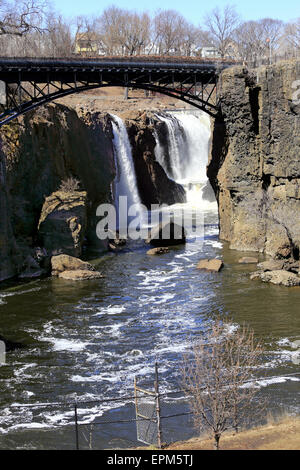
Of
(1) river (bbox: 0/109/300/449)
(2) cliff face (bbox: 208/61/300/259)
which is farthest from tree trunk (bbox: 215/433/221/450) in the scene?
(2) cliff face (bbox: 208/61/300/259)

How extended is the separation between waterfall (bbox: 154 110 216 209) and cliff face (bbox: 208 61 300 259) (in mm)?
17517

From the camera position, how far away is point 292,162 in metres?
41.0

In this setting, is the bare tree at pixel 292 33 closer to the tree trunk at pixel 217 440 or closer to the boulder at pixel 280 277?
the boulder at pixel 280 277

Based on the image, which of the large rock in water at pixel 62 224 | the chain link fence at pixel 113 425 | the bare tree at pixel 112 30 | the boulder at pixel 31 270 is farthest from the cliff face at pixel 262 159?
the bare tree at pixel 112 30

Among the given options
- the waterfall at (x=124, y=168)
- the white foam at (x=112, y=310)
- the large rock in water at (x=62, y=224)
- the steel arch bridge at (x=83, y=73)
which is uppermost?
the steel arch bridge at (x=83, y=73)

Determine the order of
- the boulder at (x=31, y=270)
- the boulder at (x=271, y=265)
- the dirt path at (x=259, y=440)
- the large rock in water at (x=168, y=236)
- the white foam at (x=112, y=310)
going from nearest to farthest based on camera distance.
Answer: the dirt path at (x=259, y=440) < the white foam at (x=112, y=310) < the boulder at (x=271, y=265) < the boulder at (x=31, y=270) < the large rock in water at (x=168, y=236)

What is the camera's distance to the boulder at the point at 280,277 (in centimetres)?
3600

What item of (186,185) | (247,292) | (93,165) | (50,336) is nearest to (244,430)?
(50,336)

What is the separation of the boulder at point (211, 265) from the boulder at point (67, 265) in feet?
21.7

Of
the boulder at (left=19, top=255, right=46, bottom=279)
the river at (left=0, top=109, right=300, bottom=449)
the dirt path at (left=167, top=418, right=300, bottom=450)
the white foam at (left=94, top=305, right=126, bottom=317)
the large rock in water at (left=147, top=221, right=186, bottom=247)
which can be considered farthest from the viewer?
the large rock in water at (left=147, top=221, right=186, bottom=247)

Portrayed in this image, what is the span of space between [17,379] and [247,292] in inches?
576

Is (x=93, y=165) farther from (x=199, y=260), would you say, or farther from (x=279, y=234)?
(x=279, y=234)

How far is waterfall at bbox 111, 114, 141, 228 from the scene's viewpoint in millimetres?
60531

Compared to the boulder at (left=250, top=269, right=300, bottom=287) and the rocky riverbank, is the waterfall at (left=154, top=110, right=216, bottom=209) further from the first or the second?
the boulder at (left=250, top=269, right=300, bottom=287)
